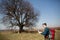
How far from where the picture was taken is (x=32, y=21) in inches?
177

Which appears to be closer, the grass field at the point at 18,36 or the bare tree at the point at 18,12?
the grass field at the point at 18,36

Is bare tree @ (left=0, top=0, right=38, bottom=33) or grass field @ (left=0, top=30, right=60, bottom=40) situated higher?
bare tree @ (left=0, top=0, right=38, bottom=33)

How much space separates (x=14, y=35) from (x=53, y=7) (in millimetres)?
1296

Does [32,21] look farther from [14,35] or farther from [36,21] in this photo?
[14,35]

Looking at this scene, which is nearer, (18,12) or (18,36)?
(18,36)

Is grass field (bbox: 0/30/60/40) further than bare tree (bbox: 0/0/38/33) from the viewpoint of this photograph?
No

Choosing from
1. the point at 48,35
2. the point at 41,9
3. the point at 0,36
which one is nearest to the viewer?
the point at 48,35

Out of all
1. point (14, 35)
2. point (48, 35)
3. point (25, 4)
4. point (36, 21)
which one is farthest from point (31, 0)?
point (48, 35)

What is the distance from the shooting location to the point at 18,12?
14.3 feet

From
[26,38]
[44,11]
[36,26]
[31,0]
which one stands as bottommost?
[26,38]

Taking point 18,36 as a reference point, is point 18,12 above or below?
above

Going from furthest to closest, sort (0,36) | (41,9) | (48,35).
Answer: (41,9) → (0,36) → (48,35)

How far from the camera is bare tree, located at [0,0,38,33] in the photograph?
425 centimetres

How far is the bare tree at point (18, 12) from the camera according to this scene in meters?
4.25
